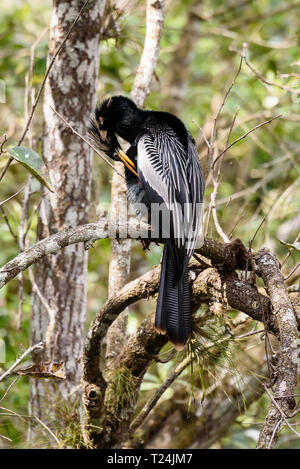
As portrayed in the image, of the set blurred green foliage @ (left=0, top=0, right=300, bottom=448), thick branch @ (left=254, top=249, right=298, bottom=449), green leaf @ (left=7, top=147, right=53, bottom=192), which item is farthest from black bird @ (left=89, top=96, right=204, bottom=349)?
green leaf @ (left=7, top=147, right=53, bottom=192)

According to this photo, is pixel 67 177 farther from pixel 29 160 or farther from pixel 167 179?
pixel 29 160

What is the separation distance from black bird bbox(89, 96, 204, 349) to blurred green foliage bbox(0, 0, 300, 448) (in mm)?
173

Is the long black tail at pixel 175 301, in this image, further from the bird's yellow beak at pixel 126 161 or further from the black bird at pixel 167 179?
the bird's yellow beak at pixel 126 161

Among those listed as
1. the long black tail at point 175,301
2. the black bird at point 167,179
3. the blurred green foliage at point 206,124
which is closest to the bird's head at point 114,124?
the black bird at point 167,179

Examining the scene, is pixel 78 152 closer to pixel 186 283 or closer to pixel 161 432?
pixel 186 283

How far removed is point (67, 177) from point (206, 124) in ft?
7.32

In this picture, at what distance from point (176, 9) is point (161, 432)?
5308mm

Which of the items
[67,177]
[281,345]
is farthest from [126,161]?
[281,345]

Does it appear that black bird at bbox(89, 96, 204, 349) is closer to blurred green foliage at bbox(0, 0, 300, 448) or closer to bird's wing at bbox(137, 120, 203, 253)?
bird's wing at bbox(137, 120, 203, 253)

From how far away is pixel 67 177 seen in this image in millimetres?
3256

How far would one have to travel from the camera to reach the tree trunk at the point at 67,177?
10.6ft

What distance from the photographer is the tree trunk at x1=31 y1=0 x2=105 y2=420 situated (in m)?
3.22
